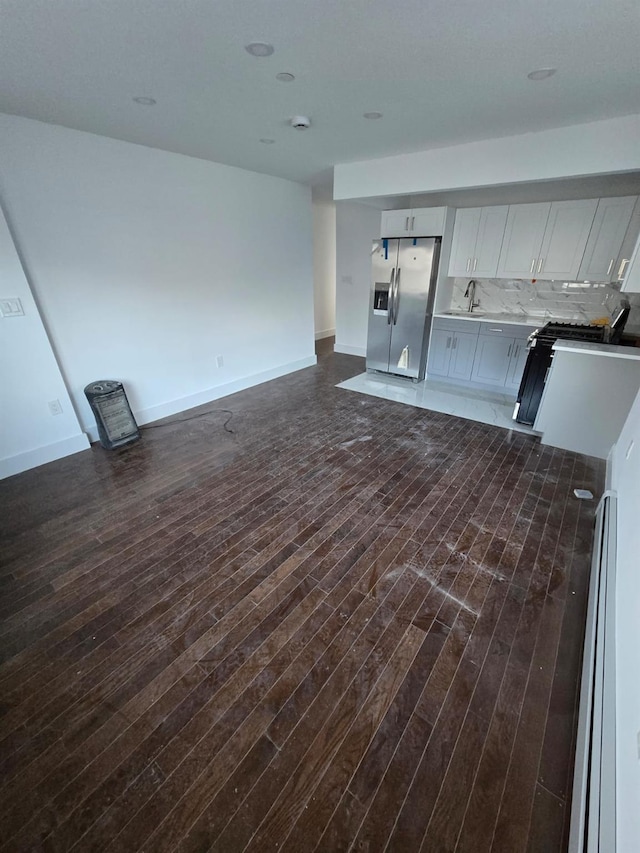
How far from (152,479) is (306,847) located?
244 cm

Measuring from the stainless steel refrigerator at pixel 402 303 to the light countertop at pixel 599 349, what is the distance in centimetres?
187

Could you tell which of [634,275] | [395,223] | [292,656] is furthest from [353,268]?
[292,656]

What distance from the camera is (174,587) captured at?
1.95 m

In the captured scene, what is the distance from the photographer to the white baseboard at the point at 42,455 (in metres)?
2.92

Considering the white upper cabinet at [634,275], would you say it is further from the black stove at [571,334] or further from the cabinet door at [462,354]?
the cabinet door at [462,354]

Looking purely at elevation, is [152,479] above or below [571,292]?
below

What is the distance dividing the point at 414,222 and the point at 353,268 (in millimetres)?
1507

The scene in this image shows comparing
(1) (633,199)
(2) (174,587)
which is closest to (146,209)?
(2) (174,587)

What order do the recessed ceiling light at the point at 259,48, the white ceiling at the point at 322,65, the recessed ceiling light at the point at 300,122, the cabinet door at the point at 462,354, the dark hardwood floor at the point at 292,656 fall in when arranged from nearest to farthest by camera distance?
the dark hardwood floor at the point at 292,656 → the white ceiling at the point at 322,65 → the recessed ceiling light at the point at 259,48 → the recessed ceiling light at the point at 300,122 → the cabinet door at the point at 462,354

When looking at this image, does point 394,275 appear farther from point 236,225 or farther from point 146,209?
point 146,209

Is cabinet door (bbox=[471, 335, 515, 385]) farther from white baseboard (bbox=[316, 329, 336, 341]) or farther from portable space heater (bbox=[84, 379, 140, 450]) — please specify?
portable space heater (bbox=[84, 379, 140, 450])

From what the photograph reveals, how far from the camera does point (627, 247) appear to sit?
354 cm

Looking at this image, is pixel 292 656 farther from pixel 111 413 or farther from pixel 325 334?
pixel 325 334

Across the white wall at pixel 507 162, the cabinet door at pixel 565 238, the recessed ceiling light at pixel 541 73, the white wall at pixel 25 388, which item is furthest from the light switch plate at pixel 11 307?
the cabinet door at pixel 565 238
